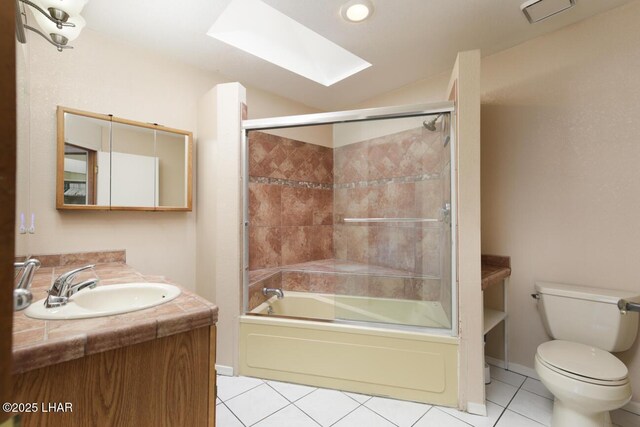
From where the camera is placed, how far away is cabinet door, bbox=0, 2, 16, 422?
1.04ft

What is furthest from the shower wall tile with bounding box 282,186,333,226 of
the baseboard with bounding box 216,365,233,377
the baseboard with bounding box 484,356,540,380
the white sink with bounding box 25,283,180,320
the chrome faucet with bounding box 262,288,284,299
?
the baseboard with bounding box 484,356,540,380

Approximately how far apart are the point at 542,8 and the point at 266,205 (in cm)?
248

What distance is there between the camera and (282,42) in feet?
7.21

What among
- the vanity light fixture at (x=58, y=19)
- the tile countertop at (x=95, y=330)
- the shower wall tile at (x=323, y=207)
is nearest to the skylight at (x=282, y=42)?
the vanity light fixture at (x=58, y=19)

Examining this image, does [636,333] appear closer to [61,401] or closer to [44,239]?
[61,401]

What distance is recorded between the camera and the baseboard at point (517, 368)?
1868 millimetres

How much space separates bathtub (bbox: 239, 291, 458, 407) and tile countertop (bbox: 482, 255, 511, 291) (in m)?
0.38

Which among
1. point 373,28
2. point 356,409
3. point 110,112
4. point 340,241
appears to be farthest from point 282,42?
point 356,409

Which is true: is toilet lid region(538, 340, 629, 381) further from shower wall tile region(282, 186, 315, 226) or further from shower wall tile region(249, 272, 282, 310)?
shower wall tile region(282, 186, 315, 226)

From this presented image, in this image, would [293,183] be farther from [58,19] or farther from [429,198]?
[58,19]

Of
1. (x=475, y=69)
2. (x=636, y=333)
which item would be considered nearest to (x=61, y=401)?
(x=475, y=69)

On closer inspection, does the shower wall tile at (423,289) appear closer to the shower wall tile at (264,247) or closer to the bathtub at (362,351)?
the bathtub at (362,351)

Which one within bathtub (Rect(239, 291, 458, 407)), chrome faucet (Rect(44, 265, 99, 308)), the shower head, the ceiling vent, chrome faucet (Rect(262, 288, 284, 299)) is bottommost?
bathtub (Rect(239, 291, 458, 407))

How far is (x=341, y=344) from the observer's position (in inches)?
67.6
